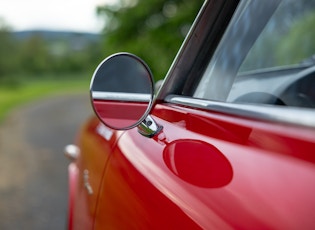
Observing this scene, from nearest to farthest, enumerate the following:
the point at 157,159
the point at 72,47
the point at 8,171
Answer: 1. the point at 157,159
2. the point at 8,171
3. the point at 72,47

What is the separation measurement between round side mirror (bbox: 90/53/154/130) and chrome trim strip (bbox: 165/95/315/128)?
21 centimetres

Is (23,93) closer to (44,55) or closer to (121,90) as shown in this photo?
(44,55)

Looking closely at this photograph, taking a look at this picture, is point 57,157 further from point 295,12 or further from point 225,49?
point 225,49

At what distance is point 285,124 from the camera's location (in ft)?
3.43

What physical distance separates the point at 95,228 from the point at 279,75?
0.98 metres

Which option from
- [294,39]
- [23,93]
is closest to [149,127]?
[294,39]

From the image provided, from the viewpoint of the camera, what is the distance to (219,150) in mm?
1218

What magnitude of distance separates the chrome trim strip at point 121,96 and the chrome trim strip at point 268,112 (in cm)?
20

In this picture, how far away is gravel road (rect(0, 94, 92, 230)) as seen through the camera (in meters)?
4.91

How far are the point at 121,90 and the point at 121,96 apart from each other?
0.16 feet

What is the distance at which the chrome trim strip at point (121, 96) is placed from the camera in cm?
163

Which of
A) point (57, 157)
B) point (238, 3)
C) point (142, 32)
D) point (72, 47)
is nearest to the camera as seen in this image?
point (238, 3)

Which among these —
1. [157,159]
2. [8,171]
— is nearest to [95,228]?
[157,159]

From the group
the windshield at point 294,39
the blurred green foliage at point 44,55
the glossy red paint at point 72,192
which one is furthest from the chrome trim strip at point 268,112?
the blurred green foliage at point 44,55
